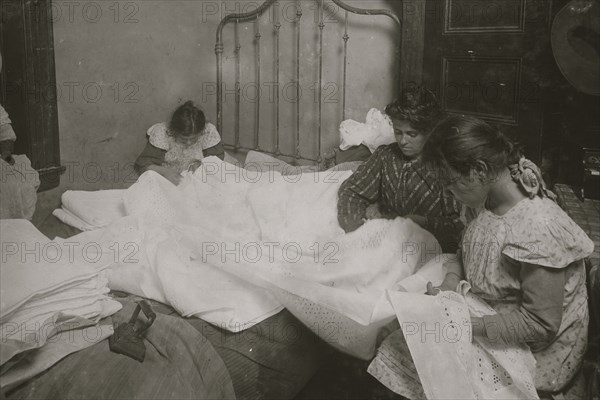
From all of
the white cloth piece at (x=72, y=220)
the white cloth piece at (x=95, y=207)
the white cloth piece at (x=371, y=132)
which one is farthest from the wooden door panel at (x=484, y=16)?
the white cloth piece at (x=72, y=220)

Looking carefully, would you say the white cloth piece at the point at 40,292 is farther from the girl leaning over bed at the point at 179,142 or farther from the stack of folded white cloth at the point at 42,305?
the girl leaning over bed at the point at 179,142

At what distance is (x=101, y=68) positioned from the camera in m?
3.51

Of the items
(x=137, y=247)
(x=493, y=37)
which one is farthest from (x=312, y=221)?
(x=493, y=37)

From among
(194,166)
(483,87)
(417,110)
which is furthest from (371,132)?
(194,166)

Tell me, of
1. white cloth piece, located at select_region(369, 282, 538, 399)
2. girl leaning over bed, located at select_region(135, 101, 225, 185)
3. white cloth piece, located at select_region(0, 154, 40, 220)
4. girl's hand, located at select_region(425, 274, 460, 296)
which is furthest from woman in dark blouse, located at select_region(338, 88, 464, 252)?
white cloth piece, located at select_region(0, 154, 40, 220)

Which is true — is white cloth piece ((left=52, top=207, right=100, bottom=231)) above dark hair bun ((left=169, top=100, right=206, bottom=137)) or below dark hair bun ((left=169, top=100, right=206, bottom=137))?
below

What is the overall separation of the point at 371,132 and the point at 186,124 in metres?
1.09

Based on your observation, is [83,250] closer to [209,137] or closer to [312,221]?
[312,221]

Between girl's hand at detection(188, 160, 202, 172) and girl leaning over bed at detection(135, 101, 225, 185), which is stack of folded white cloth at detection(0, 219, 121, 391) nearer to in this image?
girl's hand at detection(188, 160, 202, 172)

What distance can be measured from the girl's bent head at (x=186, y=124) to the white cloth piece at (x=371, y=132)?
90 centimetres

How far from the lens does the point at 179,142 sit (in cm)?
362

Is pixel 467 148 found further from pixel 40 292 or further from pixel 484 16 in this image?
pixel 484 16

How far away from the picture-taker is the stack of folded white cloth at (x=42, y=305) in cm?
162

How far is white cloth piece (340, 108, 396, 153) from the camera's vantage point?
3.12 meters
